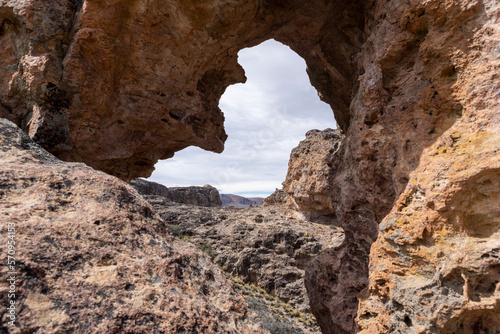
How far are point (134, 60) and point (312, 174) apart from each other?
75.6ft

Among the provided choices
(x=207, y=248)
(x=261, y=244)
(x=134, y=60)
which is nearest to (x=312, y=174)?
(x=261, y=244)

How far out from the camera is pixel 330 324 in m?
8.45

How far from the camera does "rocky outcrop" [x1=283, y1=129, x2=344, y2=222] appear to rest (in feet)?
90.3

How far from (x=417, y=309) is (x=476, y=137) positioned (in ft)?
9.65

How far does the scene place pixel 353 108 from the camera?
306 inches

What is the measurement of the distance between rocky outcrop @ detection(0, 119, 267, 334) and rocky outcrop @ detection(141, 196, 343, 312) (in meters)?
11.9

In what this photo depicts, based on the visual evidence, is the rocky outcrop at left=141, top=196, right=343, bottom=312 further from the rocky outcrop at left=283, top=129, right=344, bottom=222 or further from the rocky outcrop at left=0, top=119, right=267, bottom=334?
the rocky outcrop at left=0, top=119, right=267, bottom=334

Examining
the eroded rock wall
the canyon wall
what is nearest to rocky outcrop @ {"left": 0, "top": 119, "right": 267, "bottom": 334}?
the eroded rock wall

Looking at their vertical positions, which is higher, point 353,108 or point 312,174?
point 312,174

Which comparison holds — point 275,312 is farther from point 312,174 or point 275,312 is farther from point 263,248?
point 312,174

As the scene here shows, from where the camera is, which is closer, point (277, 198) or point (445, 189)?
point (445, 189)

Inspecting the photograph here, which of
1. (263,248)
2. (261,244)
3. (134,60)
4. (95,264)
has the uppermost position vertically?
(134,60)

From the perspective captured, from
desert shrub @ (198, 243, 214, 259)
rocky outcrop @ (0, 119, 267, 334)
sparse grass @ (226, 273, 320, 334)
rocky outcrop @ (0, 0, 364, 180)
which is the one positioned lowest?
sparse grass @ (226, 273, 320, 334)

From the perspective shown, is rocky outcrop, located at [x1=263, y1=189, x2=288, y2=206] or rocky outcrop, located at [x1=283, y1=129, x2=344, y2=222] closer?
rocky outcrop, located at [x1=283, y1=129, x2=344, y2=222]
